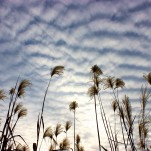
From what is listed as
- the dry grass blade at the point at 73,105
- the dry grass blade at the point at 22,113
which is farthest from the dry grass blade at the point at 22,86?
the dry grass blade at the point at 73,105

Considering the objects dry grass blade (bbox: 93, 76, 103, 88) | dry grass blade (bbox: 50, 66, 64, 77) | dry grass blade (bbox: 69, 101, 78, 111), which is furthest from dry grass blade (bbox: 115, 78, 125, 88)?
dry grass blade (bbox: 69, 101, 78, 111)

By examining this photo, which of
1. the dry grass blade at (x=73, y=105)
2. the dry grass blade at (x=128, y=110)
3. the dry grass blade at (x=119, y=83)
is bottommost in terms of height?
the dry grass blade at (x=128, y=110)

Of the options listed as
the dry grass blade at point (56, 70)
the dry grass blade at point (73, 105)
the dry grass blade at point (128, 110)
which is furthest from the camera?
the dry grass blade at point (73, 105)

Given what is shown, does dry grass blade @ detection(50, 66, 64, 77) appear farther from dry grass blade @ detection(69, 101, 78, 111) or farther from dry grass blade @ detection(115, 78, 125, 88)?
dry grass blade @ detection(69, 101, 78, 111)

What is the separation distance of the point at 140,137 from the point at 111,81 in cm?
276

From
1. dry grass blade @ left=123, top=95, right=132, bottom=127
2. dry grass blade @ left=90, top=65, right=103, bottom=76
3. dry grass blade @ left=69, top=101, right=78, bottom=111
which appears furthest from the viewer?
dry grass blade @ left=69, top=101, right=78, bottom=111

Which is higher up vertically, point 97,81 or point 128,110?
point 97,81

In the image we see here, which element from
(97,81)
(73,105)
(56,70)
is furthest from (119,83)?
(73,105)

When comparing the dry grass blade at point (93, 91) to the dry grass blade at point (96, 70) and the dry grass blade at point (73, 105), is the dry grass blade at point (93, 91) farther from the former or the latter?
the dry grass blade at point (73, 105)

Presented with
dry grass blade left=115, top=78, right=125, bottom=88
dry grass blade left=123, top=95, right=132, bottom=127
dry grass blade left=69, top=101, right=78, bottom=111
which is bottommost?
dry grass blade left=123, top=95, right=132, bottom=127

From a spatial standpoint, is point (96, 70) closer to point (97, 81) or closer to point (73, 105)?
point (97, 81)

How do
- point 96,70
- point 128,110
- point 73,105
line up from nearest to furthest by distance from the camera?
point 128,110 → point 96,70 → point 73,105

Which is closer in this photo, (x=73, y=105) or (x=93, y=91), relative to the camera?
(x=93, y=91)

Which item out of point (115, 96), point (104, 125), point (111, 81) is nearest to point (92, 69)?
point (111, 81)
